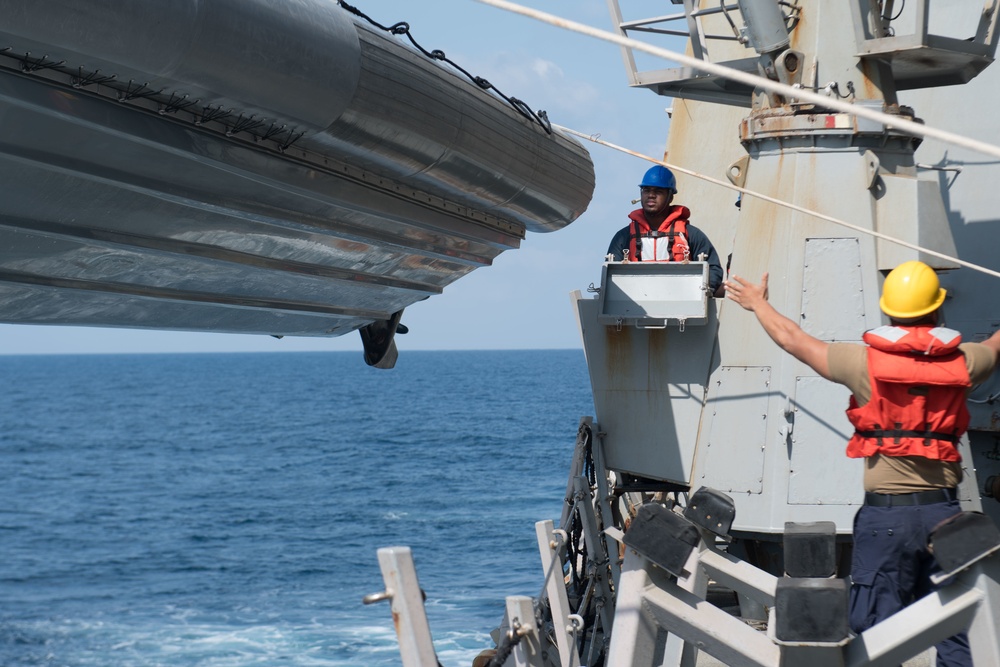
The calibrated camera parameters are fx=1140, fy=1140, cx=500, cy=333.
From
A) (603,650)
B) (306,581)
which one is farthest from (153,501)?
(603,650)

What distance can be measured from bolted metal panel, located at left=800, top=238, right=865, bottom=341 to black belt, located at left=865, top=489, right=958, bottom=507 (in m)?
2.76

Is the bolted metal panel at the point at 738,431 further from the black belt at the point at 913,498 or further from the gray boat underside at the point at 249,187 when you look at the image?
the black belt at the point at 913,498

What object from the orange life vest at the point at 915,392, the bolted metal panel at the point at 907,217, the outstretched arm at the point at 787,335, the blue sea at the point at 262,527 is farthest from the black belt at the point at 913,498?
the blue sea at the point at 262,527

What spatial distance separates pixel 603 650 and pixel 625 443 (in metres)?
1.45

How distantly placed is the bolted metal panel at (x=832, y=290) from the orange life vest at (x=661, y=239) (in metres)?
0.88

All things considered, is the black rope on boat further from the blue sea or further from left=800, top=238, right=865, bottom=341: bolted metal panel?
the blue sea

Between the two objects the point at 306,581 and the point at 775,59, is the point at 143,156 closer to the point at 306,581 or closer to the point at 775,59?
the point at 775,59

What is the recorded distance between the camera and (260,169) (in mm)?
5027

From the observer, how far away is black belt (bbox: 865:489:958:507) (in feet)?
12.6

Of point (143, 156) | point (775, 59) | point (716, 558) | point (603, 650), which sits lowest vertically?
point (603, 650)

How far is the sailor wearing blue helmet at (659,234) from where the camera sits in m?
7.35

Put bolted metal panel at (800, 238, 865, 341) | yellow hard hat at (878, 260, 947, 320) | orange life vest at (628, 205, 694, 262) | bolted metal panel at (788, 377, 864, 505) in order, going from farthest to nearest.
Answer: orange life vest at (628, 205, 694, 262), bolted metal panel at (800, 238, 865, 341), bolted metal panel at (788, 377, 864, 505), yellow hard hat at (878, 260, 947, 320)

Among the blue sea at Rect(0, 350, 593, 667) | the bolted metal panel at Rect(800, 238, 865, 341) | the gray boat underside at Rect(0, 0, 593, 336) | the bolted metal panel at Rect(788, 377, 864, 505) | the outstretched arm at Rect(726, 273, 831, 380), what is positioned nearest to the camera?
the outstretched arm at Rect(726, 273, 831, 380)

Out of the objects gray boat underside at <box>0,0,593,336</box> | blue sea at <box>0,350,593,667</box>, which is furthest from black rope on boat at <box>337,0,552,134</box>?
blue sea at <box>0,350,593,667</box>
